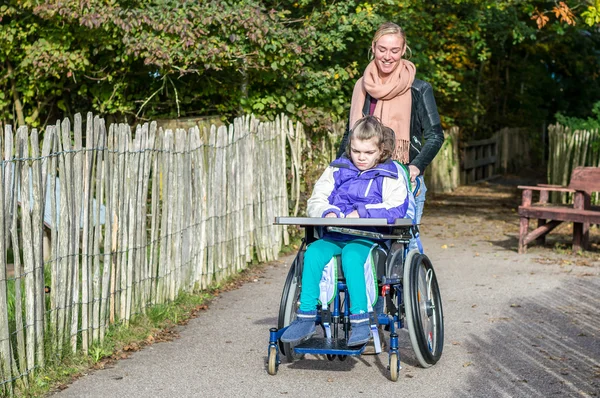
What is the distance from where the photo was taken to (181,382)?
5.93 metres

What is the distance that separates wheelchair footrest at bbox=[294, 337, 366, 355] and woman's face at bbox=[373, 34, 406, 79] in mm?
1953

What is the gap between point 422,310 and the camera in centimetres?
633

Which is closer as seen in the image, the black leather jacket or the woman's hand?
the woman's hand

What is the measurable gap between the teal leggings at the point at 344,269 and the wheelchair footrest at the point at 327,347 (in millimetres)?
182

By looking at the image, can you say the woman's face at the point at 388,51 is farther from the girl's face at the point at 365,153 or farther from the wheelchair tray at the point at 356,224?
the wheelchair tray at the point at 356,224

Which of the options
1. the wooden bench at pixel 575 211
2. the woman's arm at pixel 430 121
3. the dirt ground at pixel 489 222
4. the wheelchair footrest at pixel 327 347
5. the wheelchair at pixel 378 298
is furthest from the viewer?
the dirt ground at pixel 489 222

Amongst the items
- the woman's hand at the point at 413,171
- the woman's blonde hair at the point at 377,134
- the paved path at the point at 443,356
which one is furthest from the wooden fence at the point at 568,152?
the woman's blonde hair at the point at 377,134

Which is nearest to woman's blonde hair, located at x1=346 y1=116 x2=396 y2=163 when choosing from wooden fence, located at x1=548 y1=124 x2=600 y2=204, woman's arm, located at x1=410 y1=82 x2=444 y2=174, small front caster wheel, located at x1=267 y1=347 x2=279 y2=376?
woman's arm, located at x1=410 y1=82 x2=444 y2=174

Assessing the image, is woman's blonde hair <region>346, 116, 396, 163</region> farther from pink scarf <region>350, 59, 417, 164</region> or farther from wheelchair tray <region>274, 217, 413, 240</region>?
pink scarf <region>350, 59, 417, 164</region>

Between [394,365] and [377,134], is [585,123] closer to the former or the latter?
[377,134]

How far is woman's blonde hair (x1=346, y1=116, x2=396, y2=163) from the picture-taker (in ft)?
20.1

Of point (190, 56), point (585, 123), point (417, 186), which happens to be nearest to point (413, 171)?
point (417, 186)

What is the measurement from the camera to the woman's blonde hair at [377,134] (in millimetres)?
6113

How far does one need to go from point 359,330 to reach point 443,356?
1093 mm
